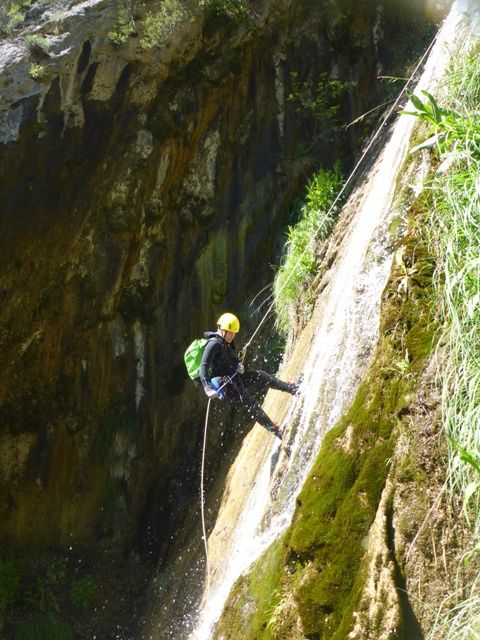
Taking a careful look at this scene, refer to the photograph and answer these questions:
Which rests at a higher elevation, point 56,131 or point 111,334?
point 56,131

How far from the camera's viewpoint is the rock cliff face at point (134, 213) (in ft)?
26.8

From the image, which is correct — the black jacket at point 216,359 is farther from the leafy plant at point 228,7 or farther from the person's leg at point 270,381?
the leafy plant at point 228,7

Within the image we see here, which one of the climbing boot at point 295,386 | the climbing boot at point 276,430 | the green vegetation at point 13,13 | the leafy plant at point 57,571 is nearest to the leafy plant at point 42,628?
the leafy plant at point 57,571

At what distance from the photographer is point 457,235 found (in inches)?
133

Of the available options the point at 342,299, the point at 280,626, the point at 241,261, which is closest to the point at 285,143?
the point at 241,261

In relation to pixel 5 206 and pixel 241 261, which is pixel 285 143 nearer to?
pixel 241 261

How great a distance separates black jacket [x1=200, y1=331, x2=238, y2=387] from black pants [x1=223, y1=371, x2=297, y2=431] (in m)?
0.14

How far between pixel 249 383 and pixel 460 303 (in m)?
3.66

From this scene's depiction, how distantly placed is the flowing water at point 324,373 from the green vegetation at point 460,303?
1.62ft

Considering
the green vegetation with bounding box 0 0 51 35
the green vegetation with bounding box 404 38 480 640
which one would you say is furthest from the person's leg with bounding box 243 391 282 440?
the green vegetation with bounding box 0 0 51 35

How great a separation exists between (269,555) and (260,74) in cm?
723

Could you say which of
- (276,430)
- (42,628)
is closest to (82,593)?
(42,628)

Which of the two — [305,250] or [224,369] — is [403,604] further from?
[305,250]

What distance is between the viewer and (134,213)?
347 inches
